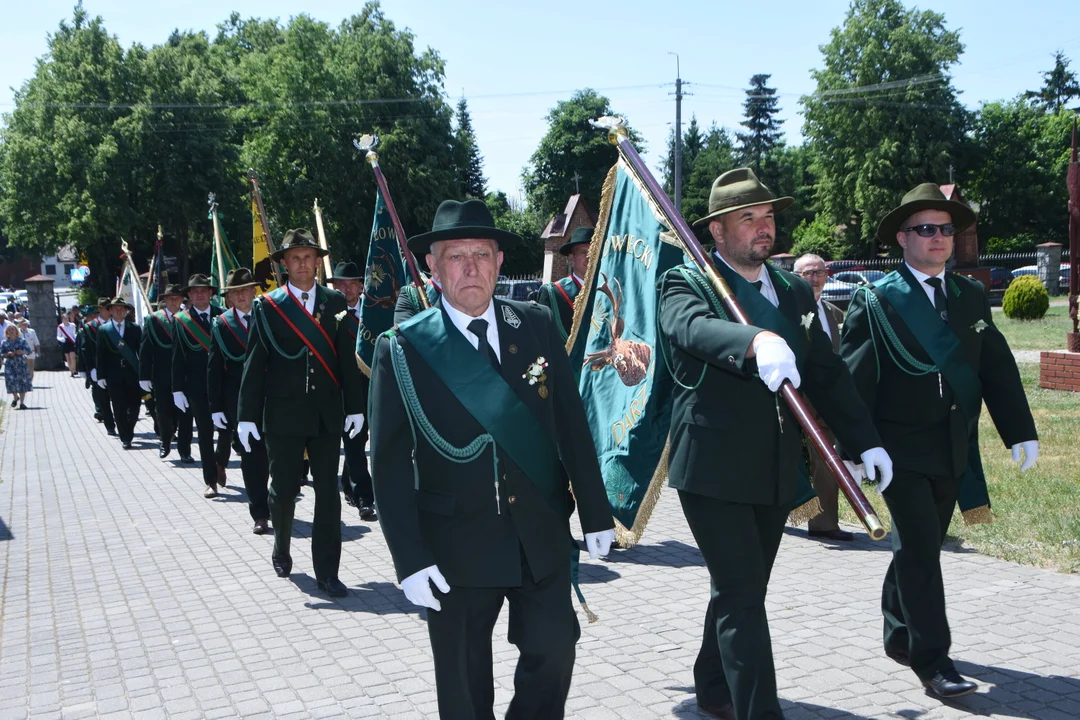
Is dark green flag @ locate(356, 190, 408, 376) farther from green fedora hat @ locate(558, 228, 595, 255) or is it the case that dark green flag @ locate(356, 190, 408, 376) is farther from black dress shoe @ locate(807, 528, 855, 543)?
black dress shoe @ locate(807, 528, 855, 543)

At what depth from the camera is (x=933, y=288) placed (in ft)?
16.0

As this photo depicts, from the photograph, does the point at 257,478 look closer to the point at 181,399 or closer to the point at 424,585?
the point at 181,399

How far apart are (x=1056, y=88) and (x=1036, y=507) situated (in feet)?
310

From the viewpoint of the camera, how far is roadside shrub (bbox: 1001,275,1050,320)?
2875cm

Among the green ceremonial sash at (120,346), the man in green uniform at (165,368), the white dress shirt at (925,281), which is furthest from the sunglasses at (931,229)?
the green ceremonial sash at (120,346)

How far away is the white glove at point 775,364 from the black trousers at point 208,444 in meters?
7.75

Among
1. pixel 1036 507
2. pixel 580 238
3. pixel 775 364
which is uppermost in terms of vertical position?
pixel 580 238

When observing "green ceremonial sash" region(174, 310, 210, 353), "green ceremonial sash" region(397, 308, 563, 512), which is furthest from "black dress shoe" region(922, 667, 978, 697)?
"green ceremonial sash" region(174, 310, 210, 353)

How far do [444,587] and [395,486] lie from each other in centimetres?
37

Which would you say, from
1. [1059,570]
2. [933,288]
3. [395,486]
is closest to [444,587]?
[395,486]

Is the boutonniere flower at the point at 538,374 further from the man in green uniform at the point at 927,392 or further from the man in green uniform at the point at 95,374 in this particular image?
the man in green uniform at the point at 95,374

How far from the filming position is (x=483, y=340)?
143 inches

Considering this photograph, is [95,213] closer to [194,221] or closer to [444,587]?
[194,221]

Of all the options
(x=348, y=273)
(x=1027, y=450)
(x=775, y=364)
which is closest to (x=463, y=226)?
(x=775, y=364)
